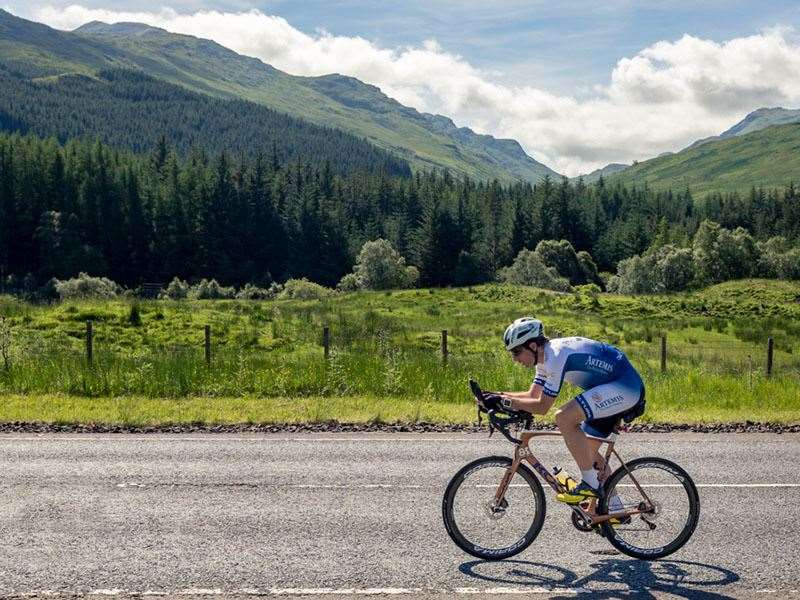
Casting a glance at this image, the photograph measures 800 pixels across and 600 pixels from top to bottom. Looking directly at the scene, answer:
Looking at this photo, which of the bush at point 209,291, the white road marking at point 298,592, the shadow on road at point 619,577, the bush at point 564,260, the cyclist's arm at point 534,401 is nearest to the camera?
the white road marking at point 298,592

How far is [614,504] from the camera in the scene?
7.64 meters

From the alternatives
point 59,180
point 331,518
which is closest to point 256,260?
point 59,180

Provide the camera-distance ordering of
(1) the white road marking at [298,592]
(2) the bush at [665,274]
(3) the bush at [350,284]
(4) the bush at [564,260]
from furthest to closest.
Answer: (4) the bush at [564,260], (3) the bush at [350,284], (2) the bush at [665,274], (1) the white road marking at [298,592]

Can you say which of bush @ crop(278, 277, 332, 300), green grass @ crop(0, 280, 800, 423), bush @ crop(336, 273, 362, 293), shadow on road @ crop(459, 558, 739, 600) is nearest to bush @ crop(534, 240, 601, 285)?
bush @ crop(336, 273, 362, 293)

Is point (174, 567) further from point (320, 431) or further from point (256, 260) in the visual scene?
point (256, 260)

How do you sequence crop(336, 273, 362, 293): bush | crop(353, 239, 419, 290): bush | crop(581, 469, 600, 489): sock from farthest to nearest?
crop(336, 273, 362, 293): bush → crop(353, 239, 419, 290): bush → crop(581, 469, 600, 489): sock

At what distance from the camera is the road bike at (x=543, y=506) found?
7594mm

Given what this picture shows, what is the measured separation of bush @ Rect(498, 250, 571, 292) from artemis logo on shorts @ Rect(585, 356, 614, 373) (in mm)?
96006

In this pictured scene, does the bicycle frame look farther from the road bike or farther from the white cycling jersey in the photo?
the white cycling jersey

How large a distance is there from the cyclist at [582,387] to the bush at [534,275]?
315 ft

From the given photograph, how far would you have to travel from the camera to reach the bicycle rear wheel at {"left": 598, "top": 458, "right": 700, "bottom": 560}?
7621 millimetres

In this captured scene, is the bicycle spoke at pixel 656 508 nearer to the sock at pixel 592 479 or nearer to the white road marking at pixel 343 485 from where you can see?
the sock at pixel 592 479

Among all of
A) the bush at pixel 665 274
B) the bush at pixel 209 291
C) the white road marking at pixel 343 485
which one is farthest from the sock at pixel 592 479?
the bush at pixel 665 274

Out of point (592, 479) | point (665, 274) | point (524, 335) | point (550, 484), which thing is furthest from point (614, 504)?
point (665, 274)
